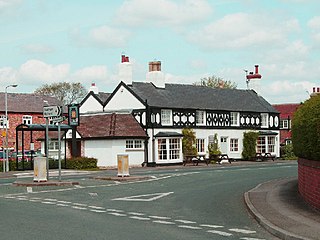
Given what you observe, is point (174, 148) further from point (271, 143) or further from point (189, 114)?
point (271, 143)

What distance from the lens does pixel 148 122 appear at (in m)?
51.2

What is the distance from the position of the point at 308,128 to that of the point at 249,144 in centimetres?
4382

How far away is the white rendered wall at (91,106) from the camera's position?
5988cm

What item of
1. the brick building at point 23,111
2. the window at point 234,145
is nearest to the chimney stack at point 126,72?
the window at point 234,145

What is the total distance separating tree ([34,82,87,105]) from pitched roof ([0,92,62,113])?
71.2ft

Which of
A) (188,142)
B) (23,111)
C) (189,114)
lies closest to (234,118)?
(189,114)

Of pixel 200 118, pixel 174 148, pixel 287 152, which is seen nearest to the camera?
pixel 174 148

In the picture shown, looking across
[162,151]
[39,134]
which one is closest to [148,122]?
[162,151]

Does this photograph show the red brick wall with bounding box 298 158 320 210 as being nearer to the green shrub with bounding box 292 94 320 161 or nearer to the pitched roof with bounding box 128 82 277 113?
the green shrub with bounding box 292 94 320 161

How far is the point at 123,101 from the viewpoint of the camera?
53.8 m

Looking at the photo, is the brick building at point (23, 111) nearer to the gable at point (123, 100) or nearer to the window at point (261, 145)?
the gable at point (123, 100)

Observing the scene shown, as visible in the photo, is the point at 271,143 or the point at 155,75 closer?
the point at 155,75

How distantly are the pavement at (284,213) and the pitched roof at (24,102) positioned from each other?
173 feet

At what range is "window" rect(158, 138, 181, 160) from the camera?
51.8 m
